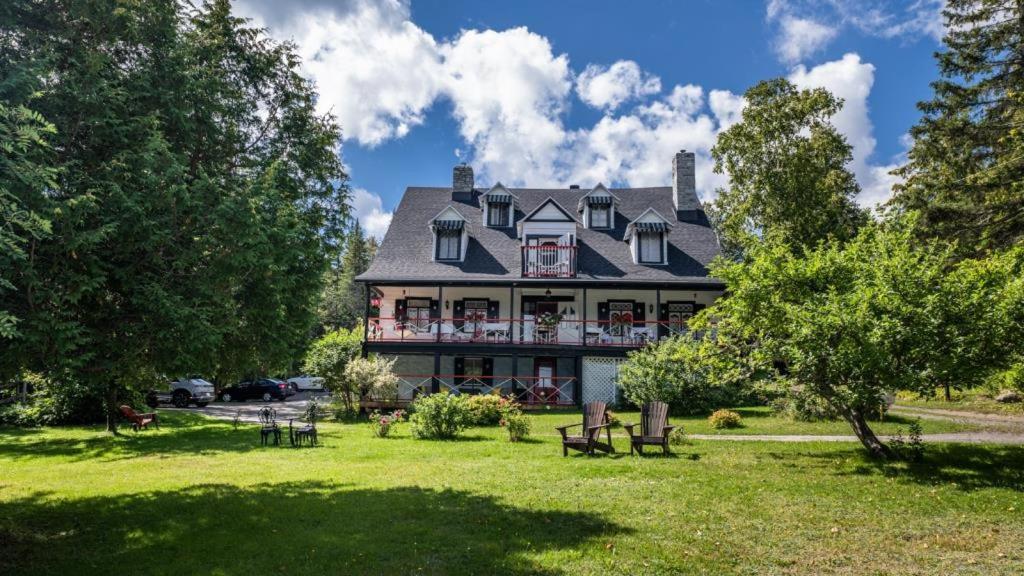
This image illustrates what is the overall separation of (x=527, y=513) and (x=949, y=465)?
299 inches

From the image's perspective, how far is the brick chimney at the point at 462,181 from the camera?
31047mm

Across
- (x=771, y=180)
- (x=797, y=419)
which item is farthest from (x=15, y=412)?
(x=771, y=180)

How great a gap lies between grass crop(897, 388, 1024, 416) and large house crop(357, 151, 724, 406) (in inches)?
328

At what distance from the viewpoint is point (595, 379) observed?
23.8 m

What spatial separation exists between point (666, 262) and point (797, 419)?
452 inches

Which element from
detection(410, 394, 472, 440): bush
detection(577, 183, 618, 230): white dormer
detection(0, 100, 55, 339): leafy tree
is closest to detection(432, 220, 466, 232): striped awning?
detection(577, 183, 618, 230): white dormer

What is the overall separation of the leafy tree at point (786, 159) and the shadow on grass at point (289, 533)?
2427cm

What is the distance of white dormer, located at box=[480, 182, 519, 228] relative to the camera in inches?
1139

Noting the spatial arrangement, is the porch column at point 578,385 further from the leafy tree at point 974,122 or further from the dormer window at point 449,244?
the leafy tree at point 974,122

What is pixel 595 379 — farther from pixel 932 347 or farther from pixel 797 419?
pixel 932 347

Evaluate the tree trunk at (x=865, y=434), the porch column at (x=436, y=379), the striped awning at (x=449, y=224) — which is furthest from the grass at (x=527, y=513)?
the striped awning at (x=449, y=224)

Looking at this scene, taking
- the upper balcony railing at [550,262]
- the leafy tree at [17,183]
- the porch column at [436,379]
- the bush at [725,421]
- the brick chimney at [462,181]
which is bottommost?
the bush at [725,421]

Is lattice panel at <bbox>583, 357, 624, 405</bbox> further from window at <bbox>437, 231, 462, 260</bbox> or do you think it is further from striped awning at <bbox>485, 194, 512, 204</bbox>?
striped awning at <bbox>485, 194, 512, 204</bbox>

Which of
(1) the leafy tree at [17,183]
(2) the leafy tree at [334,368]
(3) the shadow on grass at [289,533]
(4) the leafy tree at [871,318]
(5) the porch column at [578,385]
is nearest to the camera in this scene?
(1) the leafy tree at [17,183]
